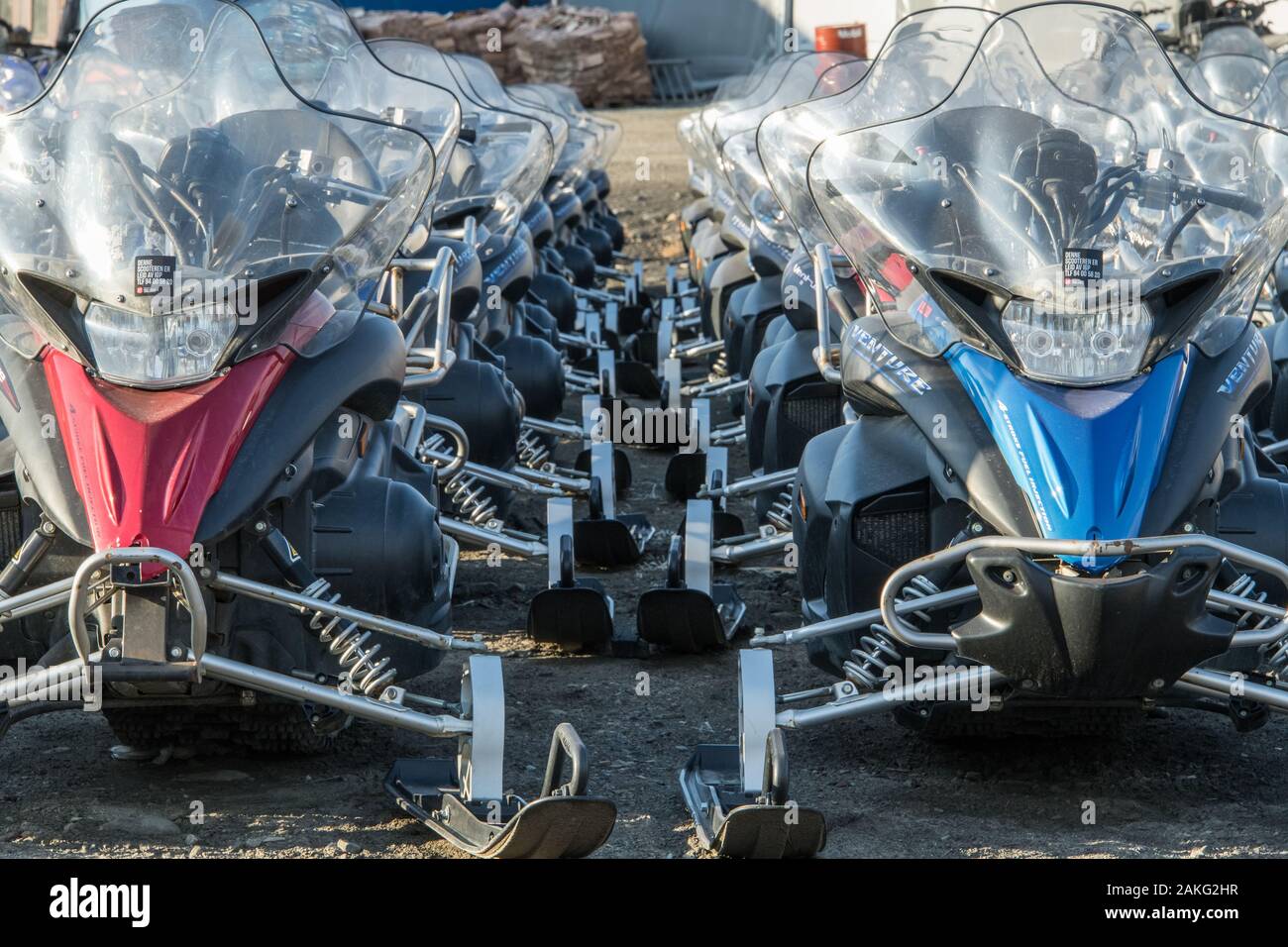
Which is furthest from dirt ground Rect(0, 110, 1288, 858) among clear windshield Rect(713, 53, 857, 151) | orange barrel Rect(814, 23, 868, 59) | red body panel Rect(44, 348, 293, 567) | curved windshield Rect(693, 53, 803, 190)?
orange barrel Rect(814, 23, 868, 59)

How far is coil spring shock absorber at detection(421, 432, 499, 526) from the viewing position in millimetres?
7016

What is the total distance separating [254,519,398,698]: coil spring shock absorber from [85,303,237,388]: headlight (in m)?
0.38

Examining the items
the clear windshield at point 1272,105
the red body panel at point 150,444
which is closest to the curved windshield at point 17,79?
the red body panel at point 150,444

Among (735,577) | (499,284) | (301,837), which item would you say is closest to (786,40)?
(499,284)

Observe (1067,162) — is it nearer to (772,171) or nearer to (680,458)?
(772,171)

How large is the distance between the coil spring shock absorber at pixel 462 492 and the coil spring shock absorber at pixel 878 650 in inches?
98.8

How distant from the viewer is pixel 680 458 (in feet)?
28.7

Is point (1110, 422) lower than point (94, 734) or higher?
higher

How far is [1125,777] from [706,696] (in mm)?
1338

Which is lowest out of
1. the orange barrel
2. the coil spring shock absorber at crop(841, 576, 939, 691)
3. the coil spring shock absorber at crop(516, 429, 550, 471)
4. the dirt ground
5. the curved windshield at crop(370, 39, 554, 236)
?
the dirt ground

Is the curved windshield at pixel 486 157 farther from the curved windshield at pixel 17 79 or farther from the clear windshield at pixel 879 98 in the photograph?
the clear windshield at pixel 879 98

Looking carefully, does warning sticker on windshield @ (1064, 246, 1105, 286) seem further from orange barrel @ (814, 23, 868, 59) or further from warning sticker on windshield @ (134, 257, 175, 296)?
orange barrel @ (814, 23, 868, 59)

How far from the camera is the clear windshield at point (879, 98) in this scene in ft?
18.8

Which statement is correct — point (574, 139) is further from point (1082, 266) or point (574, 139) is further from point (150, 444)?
point (150, 444)
